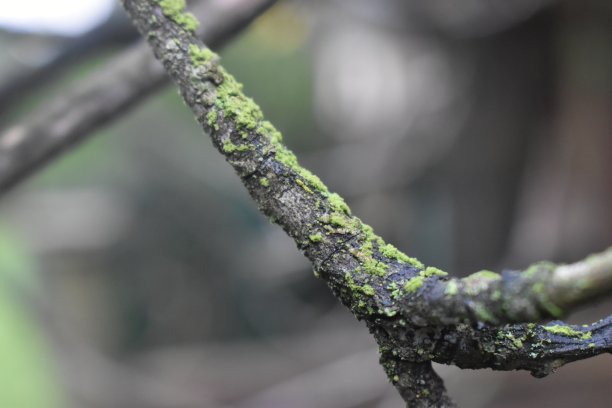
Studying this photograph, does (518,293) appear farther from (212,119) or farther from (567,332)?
(212,119)

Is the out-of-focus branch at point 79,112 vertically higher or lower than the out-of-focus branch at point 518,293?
higher

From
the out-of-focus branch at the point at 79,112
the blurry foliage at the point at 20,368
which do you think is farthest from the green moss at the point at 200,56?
the blurry foliage at the point at 20,368

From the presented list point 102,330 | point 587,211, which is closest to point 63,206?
point 102,330

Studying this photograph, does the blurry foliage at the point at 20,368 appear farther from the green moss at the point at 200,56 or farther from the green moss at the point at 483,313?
the green moss at the point at 483,313

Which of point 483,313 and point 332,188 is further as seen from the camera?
point 332,188

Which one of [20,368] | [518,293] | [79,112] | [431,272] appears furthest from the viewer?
[20,368]

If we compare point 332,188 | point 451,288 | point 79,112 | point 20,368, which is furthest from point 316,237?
point 332,188

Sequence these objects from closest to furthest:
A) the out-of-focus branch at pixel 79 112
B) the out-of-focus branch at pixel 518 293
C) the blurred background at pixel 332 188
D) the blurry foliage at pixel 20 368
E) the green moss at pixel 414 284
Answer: the out-of-focus branch at pixel 518 293, the green moss at pixel 414 284, the out-of-focus branch at pixel 79 112, the blurry foliage at pixel 20 368, the blurred background at pixel 332 188
